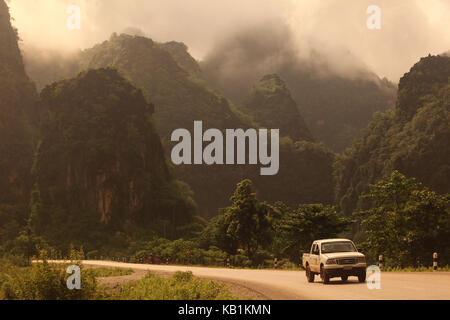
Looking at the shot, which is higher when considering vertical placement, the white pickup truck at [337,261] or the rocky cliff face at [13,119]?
the rocky cliff face at [13,119]

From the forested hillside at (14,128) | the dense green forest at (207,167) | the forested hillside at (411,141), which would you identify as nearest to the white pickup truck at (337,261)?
the forested hillside at (14,128)

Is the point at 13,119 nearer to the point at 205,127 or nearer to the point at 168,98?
the point at 168,98

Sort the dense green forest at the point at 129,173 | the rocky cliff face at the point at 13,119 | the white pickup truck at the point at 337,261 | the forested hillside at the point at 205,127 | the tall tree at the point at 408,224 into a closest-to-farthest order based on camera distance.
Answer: the white pickup truck at the point at 337,261, the tall tree at the point at 408,224, the dense green forest at the point at 129,173, the rocky cliff face at the point at 13,119, the forested hillside at the point at 205,127

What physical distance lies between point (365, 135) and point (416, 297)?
5855 inches

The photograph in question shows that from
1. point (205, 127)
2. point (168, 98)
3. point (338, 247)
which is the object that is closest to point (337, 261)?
point (338, 247)

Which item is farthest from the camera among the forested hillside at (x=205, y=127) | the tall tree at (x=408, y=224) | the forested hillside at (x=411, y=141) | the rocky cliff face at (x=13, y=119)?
the forested hillside at (x=205, y=127)

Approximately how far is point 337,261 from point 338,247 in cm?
135

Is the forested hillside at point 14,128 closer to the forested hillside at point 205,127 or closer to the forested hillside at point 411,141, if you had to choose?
the forested hillside at point 205,127

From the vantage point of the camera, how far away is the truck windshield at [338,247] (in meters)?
21.4

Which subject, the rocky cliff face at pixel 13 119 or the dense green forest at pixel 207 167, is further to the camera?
the dense green forest at pixel 207 167

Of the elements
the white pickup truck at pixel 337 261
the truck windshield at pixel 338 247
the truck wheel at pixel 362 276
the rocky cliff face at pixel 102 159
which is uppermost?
the rocky cliff face at pixel 102 159
